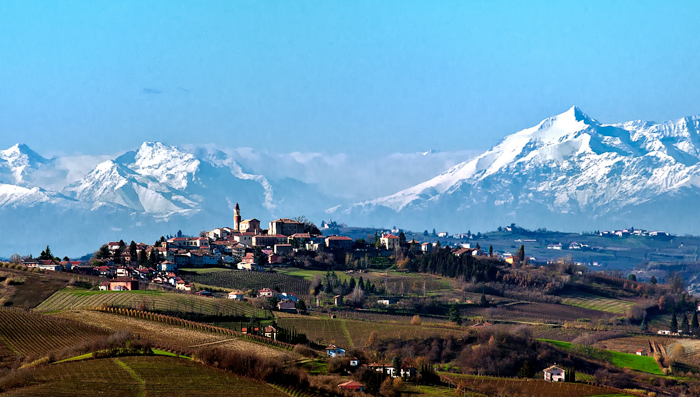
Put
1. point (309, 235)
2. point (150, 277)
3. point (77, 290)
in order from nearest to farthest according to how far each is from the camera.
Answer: point (77, 290)
point (150, 277)
point (309, 235)

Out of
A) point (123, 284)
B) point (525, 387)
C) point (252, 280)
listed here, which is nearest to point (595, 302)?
point (252, 280)

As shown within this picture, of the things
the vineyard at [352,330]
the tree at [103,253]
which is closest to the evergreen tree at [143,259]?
the tree at [103,253]

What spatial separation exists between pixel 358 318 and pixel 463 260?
4791 cm

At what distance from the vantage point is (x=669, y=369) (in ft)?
294

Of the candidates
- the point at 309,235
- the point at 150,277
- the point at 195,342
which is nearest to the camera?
the point at 195,342

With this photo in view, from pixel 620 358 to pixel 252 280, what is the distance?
168ft

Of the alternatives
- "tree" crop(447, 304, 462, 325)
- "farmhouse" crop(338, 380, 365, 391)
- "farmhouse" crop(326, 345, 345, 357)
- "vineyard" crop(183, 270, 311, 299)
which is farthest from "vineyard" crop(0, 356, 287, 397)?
"vineyard" crop(183, 270, 311, 299)

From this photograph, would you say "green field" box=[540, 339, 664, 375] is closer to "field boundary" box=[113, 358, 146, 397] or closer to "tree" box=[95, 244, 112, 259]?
"field boundary" box=[113, 358, 146, 397]

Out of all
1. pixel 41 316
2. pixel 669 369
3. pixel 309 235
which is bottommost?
pixel 669 369

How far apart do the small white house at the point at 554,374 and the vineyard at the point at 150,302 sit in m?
30.0

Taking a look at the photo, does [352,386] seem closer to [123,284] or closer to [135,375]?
[135,375]

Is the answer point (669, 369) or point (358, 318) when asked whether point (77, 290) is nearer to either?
point (358, 318)

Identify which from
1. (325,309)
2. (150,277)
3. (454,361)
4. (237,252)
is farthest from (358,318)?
(237,252)

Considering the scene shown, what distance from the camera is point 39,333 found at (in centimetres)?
6912
